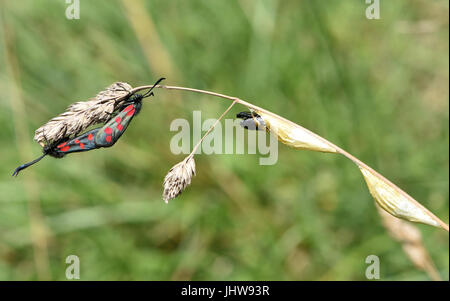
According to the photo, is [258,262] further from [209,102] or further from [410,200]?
[410,200]

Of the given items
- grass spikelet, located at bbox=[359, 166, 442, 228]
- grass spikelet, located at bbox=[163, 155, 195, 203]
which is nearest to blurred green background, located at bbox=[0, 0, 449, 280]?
grass spikelet, located at bbox=[359, 166, 442, 228]

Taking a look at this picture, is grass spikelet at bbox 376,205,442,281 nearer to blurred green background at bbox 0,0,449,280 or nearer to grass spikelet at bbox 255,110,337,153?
grass spikelet at bbox 255,110,337,153

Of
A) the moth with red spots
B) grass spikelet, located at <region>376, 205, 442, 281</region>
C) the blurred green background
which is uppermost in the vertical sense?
the blurred green background

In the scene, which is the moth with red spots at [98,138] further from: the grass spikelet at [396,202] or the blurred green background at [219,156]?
the blurred green background at [219,156]

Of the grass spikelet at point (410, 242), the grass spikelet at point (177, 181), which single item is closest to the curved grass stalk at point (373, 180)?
the grass spikelet at point (177, 181)

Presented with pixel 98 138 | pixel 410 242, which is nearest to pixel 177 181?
pixel 98 138
